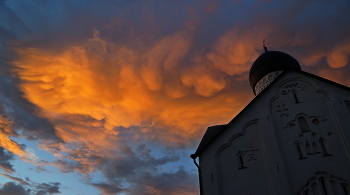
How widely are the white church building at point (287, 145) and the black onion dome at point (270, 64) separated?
4.84 metres

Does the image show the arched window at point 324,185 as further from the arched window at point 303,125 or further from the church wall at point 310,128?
the arched window at point 303,125

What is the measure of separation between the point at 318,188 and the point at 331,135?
102 inches

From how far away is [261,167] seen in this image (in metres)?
10.6

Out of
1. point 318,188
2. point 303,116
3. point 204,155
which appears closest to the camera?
point 318,188

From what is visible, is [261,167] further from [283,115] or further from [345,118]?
[345,118]

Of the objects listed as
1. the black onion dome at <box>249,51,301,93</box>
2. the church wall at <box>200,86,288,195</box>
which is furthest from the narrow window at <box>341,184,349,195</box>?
the black onion dome at <box>249,51,301,93</box>

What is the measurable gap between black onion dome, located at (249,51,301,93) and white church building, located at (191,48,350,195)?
4.84m

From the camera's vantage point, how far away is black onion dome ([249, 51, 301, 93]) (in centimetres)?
1691

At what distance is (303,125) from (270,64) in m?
7.47

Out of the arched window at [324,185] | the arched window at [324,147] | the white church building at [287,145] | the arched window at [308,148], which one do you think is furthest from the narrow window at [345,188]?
the arched window at [308,148]

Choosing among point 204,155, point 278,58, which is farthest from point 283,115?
point 278,58

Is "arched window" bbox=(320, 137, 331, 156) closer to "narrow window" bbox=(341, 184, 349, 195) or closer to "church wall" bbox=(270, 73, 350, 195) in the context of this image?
"church wall" bbox=(270, 73, 350, 195)

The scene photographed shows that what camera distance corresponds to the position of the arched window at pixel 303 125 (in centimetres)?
1080

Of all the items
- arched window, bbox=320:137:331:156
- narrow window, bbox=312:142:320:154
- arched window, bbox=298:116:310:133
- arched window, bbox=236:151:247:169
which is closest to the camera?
arched window, bbox=320:137:331:156
